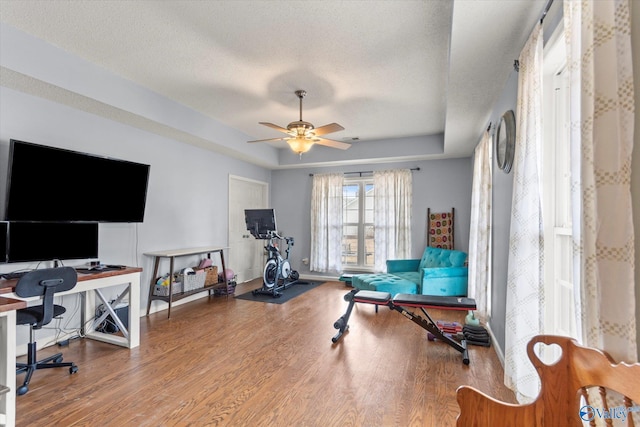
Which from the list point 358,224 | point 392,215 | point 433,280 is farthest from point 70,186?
point 392,215

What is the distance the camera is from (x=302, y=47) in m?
2.62

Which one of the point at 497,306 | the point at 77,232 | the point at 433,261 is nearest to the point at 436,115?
the point at 433,261

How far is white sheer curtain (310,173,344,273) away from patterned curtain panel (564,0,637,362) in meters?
5.31

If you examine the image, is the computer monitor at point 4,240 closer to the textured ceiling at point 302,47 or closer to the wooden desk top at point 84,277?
the wooden desk top at point 84,277

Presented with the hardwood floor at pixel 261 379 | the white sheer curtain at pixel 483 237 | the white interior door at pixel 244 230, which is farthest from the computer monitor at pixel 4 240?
the white sheer curtain at pixel 483 237

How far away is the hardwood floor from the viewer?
1.94 m

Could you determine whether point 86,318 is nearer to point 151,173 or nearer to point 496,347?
point 151,173

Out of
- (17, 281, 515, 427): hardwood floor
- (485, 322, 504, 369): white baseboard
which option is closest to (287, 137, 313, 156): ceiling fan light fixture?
(17, 281, 515, 427): hardwood floor

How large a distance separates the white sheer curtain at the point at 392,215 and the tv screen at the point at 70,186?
13.0 feet

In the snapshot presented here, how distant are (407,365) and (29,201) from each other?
3.43 metres

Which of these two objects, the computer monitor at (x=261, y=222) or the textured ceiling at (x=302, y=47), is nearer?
the textured ceiling at (x=302, y=47)

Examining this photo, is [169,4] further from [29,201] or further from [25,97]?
[29,201]

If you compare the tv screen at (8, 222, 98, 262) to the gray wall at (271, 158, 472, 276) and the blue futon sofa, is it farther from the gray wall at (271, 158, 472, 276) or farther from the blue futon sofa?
the gray wall at (271, 158, 472, 276)

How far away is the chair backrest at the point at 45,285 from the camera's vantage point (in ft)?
7.20
